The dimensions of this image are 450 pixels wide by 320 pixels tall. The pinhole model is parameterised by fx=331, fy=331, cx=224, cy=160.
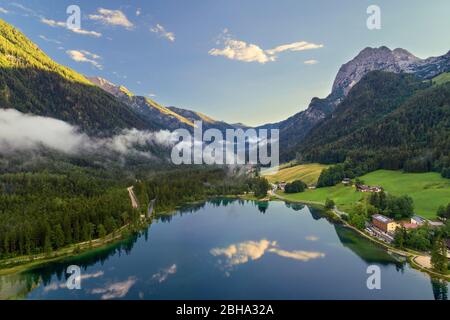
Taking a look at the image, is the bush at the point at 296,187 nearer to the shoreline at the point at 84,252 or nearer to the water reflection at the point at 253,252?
the shoreline at the point at 84,252

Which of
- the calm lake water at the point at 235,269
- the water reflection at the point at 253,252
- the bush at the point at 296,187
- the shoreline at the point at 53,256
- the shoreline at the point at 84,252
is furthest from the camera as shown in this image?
the bush at the point at 296,187

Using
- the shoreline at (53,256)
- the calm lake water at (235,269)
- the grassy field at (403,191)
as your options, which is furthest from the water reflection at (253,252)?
the grassy field at (403,191)

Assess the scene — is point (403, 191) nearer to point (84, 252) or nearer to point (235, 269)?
point (235, 269)

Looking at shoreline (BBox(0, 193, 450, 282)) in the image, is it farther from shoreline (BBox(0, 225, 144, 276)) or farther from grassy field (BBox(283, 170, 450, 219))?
grassy field (BBox(283, 170, 450, 219))

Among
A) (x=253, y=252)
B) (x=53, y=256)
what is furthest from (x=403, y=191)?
(x=53, y=256)

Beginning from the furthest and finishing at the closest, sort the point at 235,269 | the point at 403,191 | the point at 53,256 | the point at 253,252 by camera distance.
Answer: the point at 403,191 → the point at 253,252 → the point at 53,256 → the point at 235,269
